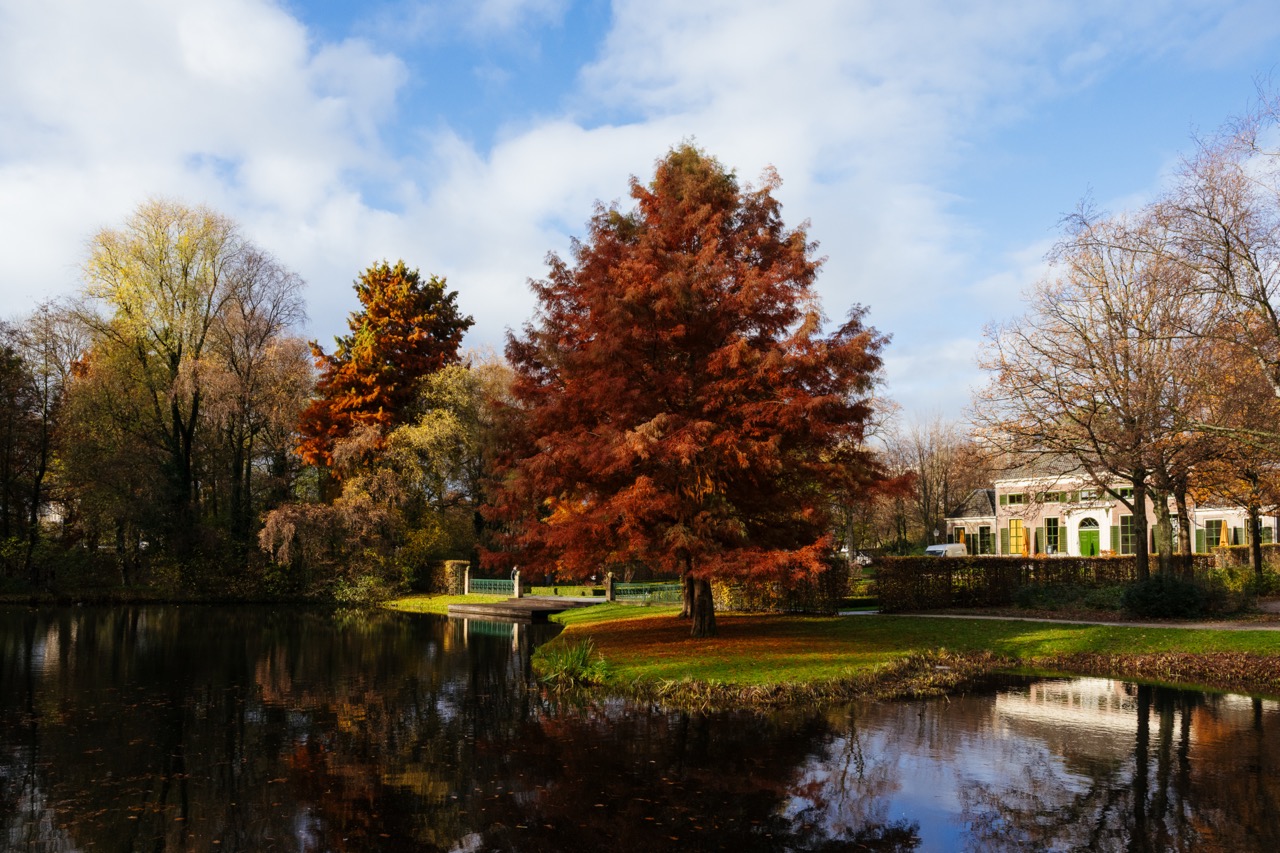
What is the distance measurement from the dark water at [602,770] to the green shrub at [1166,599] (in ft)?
24.6

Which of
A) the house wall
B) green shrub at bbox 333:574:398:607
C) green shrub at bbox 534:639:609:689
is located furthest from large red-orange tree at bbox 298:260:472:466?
the house wall

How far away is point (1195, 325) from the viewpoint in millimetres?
17453

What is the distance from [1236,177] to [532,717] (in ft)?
49.7

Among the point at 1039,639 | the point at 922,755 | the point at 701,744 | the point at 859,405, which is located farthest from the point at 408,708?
the point at 1039,639

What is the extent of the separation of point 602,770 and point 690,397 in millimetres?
9122

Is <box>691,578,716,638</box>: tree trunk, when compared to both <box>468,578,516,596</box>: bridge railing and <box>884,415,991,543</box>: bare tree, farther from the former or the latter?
<box>884,415,991,543</box>: bare tree

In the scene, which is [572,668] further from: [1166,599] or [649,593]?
[649,593]

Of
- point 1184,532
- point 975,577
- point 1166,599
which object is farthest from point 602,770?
point 1184,532

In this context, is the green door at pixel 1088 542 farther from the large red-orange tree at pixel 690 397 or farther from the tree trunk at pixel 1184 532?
the large red-orange tree at pixel 690 397

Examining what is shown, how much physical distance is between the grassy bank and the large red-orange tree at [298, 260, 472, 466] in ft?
66.8

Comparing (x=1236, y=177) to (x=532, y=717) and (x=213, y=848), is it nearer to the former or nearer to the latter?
(x=532, y=717)

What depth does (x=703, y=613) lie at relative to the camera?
1953 cm

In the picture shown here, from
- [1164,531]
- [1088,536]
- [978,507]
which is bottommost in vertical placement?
[1088,536]

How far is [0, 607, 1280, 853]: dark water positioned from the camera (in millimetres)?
7520
